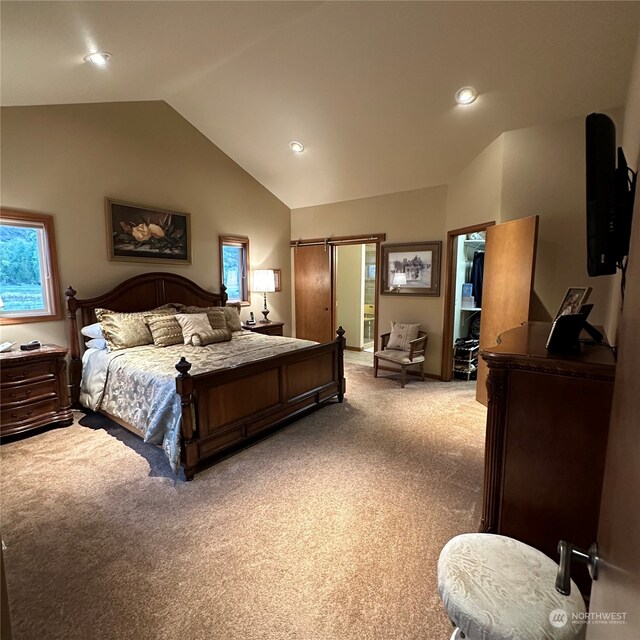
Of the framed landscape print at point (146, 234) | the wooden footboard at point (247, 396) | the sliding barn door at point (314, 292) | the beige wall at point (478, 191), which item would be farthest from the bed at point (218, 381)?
the beige wall at point (478, 191)

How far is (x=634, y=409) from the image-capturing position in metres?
0.53

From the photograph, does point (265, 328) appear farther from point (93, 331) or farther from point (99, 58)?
point (99, 58)

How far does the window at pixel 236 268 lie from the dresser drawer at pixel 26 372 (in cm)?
242

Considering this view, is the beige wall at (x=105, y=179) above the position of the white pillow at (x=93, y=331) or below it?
above

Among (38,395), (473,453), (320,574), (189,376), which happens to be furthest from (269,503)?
(38,395)

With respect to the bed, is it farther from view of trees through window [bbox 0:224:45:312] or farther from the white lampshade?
the white lampshade

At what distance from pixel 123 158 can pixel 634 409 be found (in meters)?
4.81

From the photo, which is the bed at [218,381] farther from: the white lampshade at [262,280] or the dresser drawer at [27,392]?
the white lampshade at [262,280]

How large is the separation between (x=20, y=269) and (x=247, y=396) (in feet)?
8.40

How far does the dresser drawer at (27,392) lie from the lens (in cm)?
297

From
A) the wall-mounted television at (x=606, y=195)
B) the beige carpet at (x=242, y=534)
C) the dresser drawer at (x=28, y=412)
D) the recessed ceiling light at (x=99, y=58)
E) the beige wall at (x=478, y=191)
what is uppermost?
the recessed ceiling light at (x=99, y=58)

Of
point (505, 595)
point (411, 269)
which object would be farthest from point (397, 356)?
Result: point (505, 595)

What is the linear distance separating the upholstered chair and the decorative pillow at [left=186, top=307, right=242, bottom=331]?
195 cm

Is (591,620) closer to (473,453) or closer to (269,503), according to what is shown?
(269,503)
